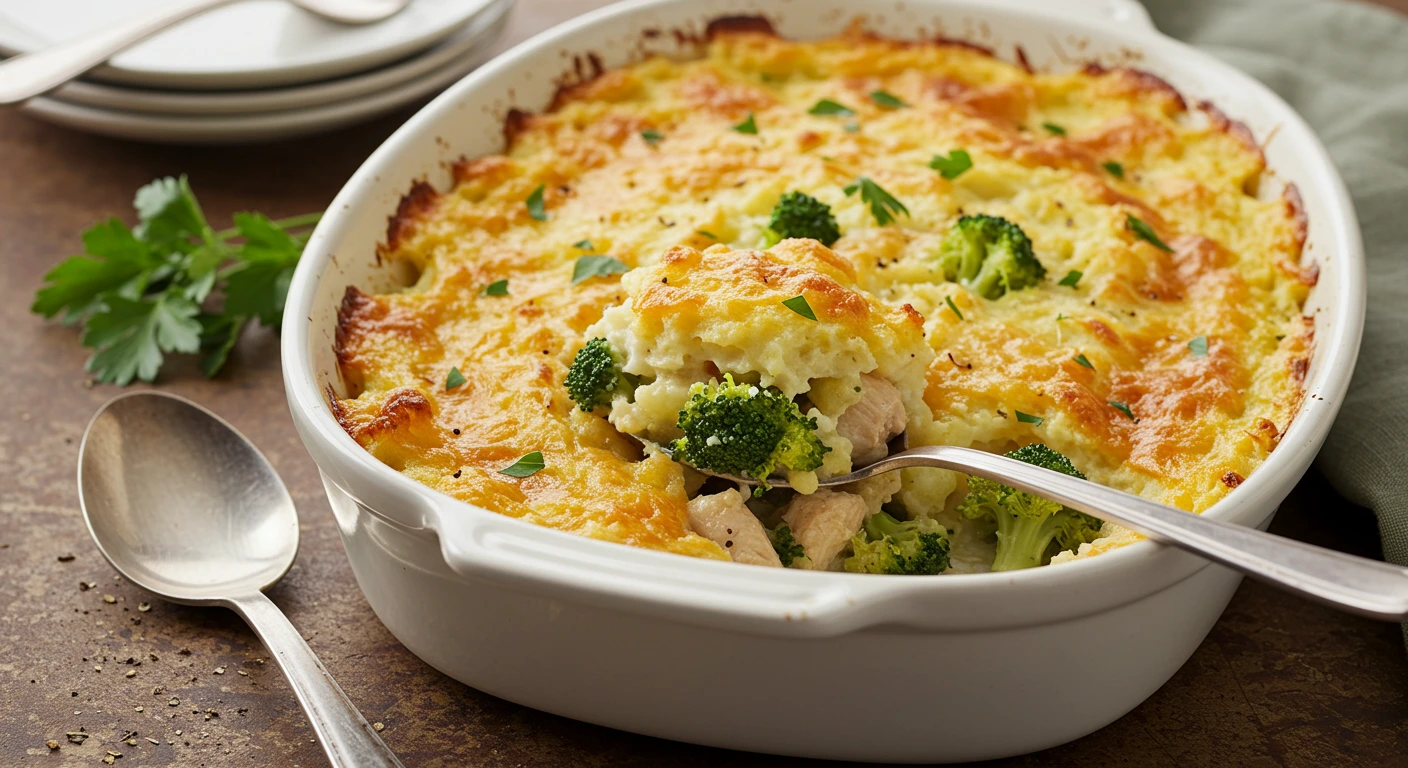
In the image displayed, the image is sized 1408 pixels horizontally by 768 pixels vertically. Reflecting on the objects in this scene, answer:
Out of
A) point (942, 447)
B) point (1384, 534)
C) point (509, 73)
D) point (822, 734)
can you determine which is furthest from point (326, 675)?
point (1384, 534)

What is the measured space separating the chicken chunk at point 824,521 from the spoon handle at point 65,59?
279 cm

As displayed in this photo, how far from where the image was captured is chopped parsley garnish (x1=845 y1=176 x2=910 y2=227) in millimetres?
3445

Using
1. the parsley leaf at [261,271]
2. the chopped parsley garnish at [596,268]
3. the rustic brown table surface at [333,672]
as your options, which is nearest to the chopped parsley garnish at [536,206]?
the chopped parsley garnish at [596,268]

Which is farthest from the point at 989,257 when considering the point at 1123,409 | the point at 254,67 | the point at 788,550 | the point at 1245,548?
the point at 254,67

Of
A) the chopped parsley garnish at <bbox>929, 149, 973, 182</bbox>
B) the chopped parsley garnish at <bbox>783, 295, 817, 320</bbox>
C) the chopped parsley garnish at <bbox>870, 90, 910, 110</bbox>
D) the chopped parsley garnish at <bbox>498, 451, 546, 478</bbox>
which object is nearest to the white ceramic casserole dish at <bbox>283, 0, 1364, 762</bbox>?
the chopped parsley garnish at <bbox>498, 451, 546, 478</bbox>

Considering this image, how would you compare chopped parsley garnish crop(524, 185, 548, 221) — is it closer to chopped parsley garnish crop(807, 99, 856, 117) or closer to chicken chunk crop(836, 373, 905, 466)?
chopped parsley garnish crop(807, 99, 856, 117)

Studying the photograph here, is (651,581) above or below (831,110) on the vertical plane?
above

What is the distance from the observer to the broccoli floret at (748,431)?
8.14 ft

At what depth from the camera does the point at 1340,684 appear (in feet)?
9.17

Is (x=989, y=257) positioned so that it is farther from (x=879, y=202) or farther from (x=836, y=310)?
(x=836, y=310)

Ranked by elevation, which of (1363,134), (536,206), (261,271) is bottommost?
(1363,134)

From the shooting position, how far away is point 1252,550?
2.09 m

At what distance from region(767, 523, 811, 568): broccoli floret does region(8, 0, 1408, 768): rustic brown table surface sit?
38 cm

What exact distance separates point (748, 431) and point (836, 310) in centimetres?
32
